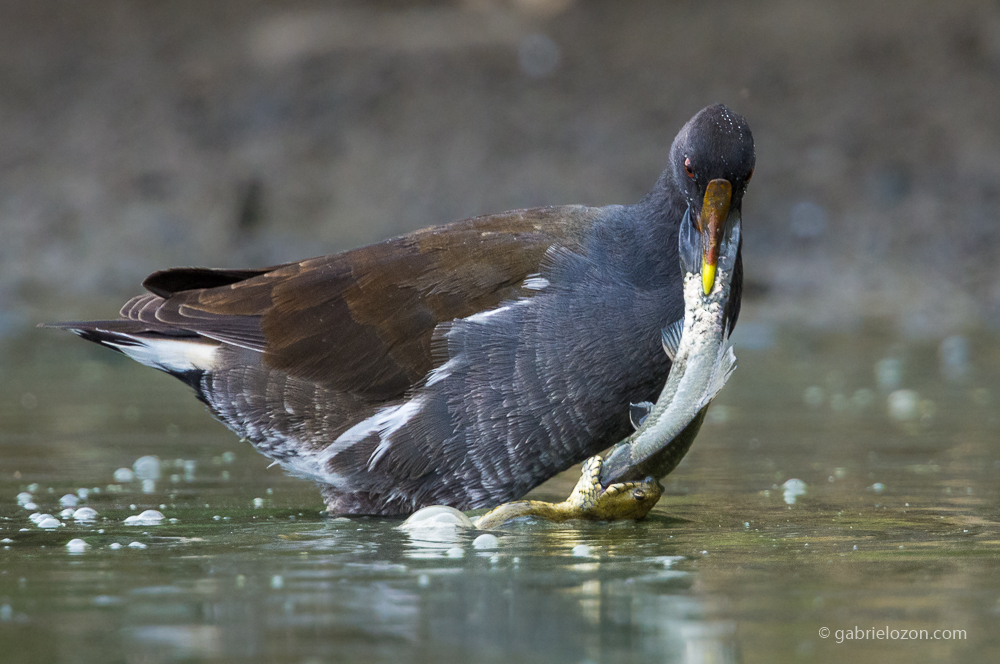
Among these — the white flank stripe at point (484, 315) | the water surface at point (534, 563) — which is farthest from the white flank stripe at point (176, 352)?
the white flank stripe at point (484, 315)

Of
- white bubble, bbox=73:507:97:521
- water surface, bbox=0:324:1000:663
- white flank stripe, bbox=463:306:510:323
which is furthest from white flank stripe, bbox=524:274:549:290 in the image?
white bubble, bbox=73:507:97:521

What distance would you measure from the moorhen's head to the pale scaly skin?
69 cm

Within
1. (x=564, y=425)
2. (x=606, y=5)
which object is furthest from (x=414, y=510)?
(x=606, y=5)

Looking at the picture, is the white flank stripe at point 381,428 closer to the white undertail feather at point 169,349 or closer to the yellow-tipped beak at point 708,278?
the white undertail feather at point 169,349

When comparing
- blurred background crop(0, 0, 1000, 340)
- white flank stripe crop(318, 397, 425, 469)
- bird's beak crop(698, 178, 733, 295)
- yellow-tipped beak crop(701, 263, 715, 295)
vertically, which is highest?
blurred background crop(0, 0, 1000, 340)

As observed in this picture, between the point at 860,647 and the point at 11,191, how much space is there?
11756 millimetres

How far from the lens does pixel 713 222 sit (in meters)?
4.55

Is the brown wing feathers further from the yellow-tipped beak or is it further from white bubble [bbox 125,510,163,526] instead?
white bubble [bbox 125,510,163,526]

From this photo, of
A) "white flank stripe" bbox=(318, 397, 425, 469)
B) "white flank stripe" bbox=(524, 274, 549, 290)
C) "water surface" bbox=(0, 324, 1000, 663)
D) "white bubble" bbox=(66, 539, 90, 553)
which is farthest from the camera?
"white flank stripe" bbox=(318, 397, 425, 469)

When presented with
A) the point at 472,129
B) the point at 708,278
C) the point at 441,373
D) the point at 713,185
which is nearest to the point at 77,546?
the point at 441,373

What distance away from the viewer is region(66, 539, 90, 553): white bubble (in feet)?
12.9

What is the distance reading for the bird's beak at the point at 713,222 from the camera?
4.54m

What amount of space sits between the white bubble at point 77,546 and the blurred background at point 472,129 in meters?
7.74

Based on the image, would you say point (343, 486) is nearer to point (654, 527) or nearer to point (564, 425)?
point (564, 425)
